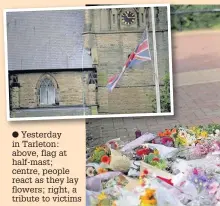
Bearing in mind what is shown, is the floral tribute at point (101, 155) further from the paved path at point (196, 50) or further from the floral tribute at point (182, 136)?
the paved path at point (196, 50)


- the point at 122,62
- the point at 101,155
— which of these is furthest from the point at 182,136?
the point at 122,62

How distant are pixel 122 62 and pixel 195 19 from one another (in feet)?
2.64

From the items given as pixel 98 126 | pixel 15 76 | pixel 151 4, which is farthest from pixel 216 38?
pixel 15 76

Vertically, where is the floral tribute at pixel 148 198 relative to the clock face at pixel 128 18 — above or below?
below

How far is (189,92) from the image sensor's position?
22.5ft

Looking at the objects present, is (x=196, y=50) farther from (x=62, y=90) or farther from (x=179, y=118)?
(x=62, y=90)

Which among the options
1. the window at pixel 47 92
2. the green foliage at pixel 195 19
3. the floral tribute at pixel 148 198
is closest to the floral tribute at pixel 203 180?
the floral tribute at pixel 148 198

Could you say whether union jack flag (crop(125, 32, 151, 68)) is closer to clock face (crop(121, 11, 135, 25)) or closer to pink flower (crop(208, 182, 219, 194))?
clock face (crop(121, 11, 135, 25))

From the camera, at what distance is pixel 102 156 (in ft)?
22.5

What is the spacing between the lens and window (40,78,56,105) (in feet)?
22.4

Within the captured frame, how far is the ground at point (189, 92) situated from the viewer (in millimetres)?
6812

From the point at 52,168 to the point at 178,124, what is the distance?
1.26 metres

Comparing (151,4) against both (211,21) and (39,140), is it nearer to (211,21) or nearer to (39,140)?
(211,21)

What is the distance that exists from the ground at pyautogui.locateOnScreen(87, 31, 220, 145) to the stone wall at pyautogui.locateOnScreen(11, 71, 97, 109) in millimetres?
261
